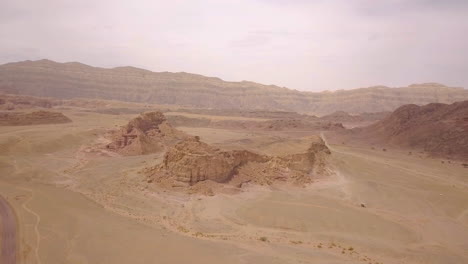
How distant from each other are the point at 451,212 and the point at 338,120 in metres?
68.4

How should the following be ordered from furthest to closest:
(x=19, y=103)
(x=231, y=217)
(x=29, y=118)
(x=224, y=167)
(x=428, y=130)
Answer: (x=19, y=103) < (x=29, y=118) < (x=428, y=130) < (x=224, y=167) < (x=231, y=217)

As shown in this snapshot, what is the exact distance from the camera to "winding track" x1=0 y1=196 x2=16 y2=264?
12.3 meters

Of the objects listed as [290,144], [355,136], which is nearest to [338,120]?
[355,136]

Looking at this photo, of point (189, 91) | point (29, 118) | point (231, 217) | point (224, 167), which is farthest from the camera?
point (189, 91)

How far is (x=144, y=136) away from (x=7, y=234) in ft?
74.1

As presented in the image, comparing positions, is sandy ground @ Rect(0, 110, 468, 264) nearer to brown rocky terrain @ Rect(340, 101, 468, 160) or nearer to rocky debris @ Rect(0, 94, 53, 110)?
brown rocky terrain @ Rect(340, 101, 468, 160)

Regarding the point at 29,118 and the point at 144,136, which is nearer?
the point at 144,136

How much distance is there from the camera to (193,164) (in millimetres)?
22828

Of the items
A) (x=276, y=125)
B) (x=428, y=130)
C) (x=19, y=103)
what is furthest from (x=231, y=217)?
(x=19, y=103)

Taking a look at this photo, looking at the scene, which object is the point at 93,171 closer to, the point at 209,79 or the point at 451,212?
the point at 451,212

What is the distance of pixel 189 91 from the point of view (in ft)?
466

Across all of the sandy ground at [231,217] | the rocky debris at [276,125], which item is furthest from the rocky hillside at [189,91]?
the sandy ground at [231,217]

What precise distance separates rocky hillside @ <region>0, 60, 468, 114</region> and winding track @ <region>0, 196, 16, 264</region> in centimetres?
11181

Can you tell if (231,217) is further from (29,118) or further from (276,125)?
(276,125)
